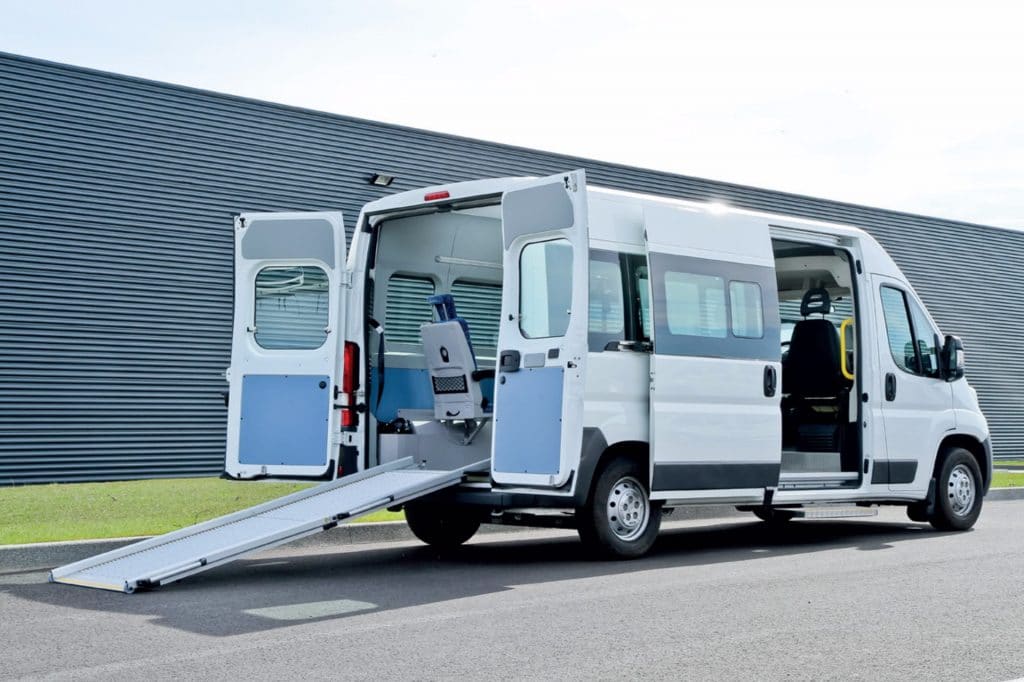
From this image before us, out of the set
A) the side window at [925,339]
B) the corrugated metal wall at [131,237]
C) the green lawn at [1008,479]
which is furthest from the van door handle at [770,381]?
the corrugated metal wall at [131,237]

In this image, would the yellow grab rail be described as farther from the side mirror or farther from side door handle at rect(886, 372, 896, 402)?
the side mirror

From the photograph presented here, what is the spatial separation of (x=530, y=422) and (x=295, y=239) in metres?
2.59

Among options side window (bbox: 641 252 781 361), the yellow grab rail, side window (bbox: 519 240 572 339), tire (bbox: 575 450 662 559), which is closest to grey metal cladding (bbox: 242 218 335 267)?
side window (bbox: 519 240 572 339)

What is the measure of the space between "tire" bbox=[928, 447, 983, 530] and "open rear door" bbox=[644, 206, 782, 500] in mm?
2410

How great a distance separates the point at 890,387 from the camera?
11109mm

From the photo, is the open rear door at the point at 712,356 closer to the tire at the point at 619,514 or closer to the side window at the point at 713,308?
the side window at the point at 713,308

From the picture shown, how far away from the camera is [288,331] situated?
994cm

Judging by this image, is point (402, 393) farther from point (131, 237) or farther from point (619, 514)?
point (131, 237)

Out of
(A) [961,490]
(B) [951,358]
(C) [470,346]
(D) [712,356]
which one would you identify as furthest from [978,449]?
(C) [470,346]

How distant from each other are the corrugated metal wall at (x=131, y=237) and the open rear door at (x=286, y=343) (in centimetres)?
621

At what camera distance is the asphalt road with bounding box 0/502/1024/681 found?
5461mm

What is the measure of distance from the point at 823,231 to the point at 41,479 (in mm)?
9872

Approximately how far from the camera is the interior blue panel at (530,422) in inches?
334

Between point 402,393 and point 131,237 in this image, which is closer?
point 402,393
